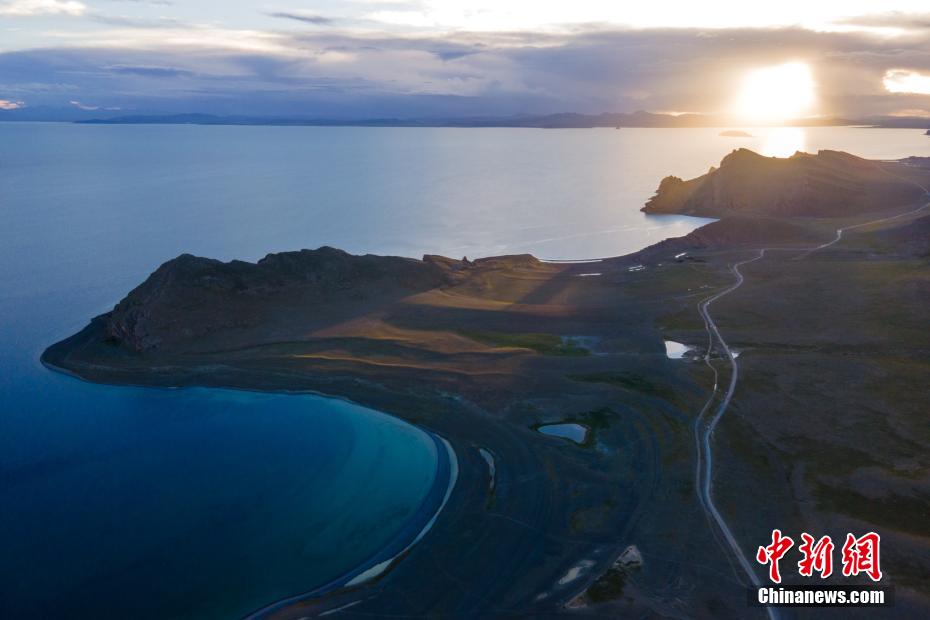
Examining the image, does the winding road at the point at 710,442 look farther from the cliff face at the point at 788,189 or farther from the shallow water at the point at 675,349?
the cliff face at the point at 788,189

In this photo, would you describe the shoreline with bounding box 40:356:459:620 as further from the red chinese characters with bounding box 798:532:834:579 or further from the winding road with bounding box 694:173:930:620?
the red chinese characters with bounding box 798:532:834:579

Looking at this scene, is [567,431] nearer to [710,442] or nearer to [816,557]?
[710,442]

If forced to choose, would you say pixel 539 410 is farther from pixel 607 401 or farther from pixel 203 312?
pixel 203 312

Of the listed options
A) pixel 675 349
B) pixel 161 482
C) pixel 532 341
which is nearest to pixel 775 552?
pixel 675 349

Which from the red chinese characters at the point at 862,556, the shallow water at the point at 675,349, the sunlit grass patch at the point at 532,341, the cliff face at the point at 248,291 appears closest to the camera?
the red chinese characters at the point at 862,556

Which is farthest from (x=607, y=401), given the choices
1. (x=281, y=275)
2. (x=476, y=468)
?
(x=281, y=275)

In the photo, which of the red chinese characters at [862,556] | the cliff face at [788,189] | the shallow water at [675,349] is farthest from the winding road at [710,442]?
the cliff face at [788,189]

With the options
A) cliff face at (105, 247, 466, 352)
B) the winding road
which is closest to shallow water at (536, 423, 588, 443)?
the winding road
